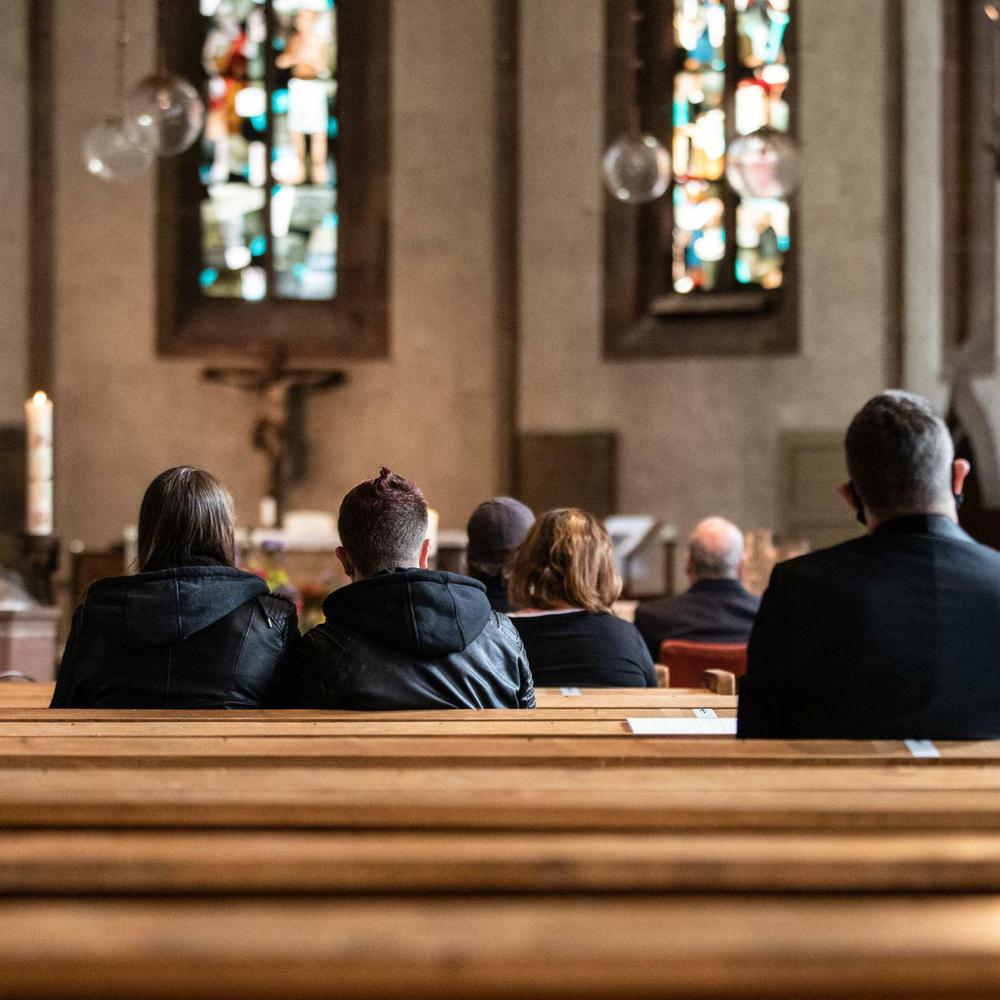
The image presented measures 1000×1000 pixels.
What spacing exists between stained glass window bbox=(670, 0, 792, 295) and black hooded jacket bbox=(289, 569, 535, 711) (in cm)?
917

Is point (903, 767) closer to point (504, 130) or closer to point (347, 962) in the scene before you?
point (347, 962)

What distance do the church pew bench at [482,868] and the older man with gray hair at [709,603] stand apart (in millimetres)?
3250

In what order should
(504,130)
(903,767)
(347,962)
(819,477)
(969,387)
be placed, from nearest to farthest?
(347,962) < (903,767) < (969,387) < (819,477) < (504,130)

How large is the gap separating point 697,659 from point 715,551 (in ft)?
1.58

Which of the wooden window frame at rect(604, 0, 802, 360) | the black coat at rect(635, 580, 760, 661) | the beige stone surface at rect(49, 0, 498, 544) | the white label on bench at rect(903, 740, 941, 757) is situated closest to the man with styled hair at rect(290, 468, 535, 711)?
the white label on bench at rect(903, 740, 941, 757)

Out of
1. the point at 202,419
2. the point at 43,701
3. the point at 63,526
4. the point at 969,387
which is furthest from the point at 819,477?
the point at 43,701

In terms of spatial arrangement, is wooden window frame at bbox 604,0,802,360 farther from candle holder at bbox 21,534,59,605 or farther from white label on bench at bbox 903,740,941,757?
white label on bench at bbox 903,740,941,757

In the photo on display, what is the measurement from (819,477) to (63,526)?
5563 mm

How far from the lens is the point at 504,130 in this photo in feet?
38.5

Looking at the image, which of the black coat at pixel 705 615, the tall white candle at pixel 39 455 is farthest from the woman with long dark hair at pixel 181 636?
the tall white candle at pixel 39 455

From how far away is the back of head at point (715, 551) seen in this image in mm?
4453

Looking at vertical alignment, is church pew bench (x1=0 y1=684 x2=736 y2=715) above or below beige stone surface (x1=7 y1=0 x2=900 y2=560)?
below

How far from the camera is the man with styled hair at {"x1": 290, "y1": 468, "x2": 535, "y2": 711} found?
2510 mm

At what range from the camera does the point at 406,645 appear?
2.53m
